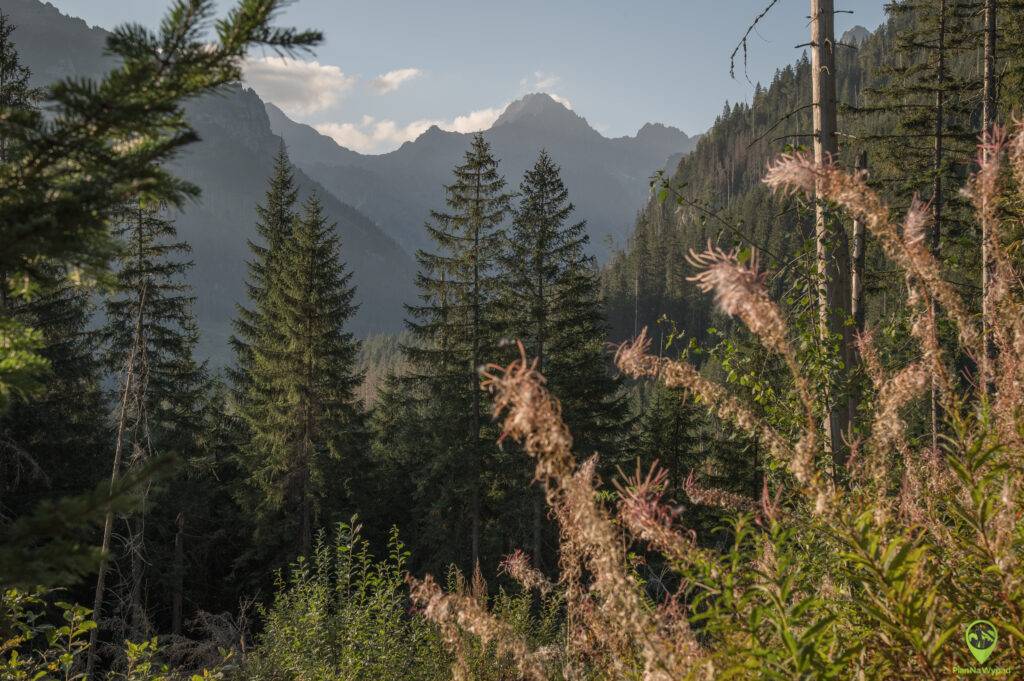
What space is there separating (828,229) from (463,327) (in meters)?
15.6

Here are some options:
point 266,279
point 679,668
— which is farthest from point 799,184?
point 266,279

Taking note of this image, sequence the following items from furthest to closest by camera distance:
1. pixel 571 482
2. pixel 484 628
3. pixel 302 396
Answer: pixel 302 396
pixel 484 628
pixel 571 482

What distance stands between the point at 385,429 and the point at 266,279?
10672 mm

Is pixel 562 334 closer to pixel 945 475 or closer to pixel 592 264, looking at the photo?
pixel 592 264

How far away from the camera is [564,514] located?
2.14m

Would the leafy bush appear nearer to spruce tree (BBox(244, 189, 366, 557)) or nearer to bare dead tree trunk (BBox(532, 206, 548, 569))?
bare dead tree trunk (BBox(532, 206, 548, 569))

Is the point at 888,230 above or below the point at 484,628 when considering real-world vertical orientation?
above

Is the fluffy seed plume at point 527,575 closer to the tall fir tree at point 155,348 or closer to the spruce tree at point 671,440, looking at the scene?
the tall fir tree at point 155,348

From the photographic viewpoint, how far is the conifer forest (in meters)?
1.40

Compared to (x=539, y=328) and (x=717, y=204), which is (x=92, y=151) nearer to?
(x=539, y=328)

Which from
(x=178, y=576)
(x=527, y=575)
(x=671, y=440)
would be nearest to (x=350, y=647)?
(x=527, y=575)

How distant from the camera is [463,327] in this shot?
19.1m

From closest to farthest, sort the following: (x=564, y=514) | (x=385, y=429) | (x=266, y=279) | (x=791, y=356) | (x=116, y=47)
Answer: (x=116, y=47) < (x=791, y=356) < (x=564, y=514) < (x=266, y=279) < (x=385, y=429)

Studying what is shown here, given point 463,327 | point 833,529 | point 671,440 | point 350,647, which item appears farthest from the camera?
point 671,440
